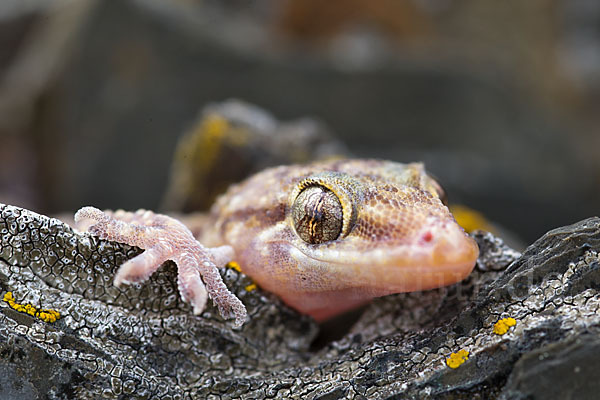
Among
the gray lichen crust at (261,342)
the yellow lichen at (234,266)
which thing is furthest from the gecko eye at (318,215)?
the gray lichen crust at (261,342)

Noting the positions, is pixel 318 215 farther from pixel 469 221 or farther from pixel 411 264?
pixel 469 221

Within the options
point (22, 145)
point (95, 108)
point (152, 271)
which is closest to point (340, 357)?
point (152, 271)

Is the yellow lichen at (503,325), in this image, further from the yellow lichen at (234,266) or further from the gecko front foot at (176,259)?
the yellow lichen at (234,266)

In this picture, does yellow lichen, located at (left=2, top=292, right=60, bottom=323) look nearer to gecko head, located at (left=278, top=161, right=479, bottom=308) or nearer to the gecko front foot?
the gecko front foot

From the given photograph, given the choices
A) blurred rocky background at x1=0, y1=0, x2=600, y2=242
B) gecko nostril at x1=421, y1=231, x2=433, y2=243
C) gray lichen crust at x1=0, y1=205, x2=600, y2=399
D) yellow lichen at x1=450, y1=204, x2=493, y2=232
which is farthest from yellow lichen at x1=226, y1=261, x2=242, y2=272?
blurred rocky background at x1=0, y1=0, x2=600, y2=242

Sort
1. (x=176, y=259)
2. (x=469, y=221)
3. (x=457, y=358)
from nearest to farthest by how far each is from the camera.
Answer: (x=457, y=358)
(x=176, y=259)
(x=469, y=221)

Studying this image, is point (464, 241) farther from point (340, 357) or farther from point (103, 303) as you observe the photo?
point (103, 303)

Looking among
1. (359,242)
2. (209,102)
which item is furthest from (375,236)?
(209,102)
